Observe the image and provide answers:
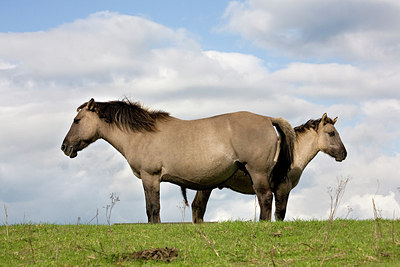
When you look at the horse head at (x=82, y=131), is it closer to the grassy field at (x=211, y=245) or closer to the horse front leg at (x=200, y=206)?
the grassy field at (x=211, y=245)

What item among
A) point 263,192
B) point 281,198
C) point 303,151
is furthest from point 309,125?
point 263,192

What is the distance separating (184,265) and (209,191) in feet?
19.1

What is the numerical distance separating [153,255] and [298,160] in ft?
22.1

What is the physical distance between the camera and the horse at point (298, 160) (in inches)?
504

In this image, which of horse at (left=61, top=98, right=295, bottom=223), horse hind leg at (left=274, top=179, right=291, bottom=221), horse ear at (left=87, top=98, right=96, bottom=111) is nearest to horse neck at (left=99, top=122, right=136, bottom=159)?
horse at (left=61, top=98, right=295, bottom=223)

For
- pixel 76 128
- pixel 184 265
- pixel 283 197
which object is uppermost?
pixel 76 128

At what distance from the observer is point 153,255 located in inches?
321

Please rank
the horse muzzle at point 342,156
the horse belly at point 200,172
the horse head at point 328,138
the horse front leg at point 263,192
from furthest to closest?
the horse muzzle at point 342,156 < the horse head at point 328,138 < the horse belly at point 200,172 < the horse front leg at point 263,192

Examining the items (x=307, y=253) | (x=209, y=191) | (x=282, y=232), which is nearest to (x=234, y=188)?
(x=209, y=191)

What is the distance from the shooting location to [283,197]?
12812 millimetres

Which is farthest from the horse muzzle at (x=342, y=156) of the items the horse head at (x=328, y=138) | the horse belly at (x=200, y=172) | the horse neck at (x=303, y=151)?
the horse belly at (x=200, y=172)

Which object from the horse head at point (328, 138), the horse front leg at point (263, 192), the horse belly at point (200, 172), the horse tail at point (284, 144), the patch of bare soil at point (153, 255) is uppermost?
the horse head at point (328, 138)

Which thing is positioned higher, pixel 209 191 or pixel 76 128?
pixel 76 128

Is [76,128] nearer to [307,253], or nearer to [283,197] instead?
[283,197]
